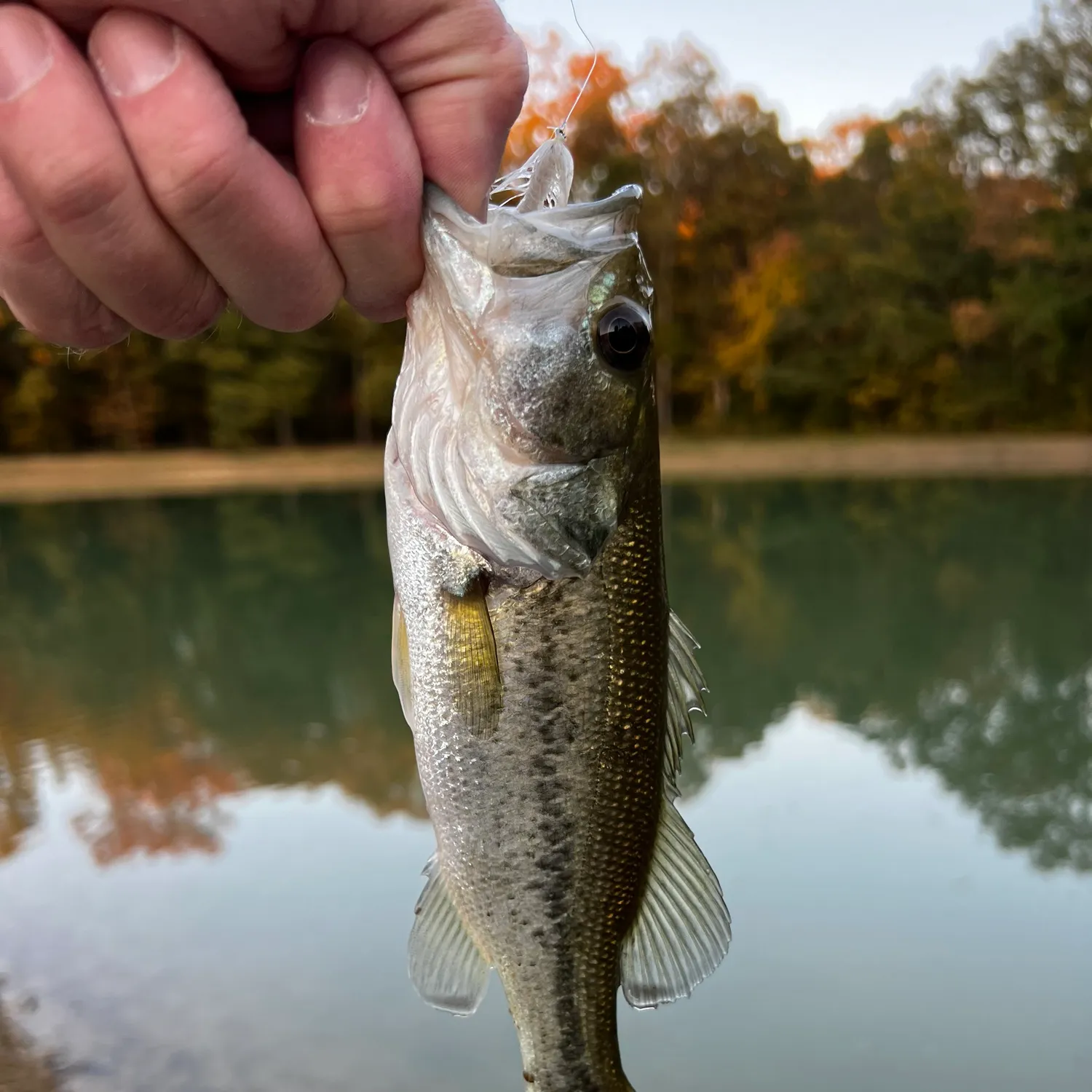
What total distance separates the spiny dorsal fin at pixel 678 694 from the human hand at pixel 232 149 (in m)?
0.76

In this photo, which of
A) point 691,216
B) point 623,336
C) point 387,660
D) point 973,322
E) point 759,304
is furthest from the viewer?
point 691,216

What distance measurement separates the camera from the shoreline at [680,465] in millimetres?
24375

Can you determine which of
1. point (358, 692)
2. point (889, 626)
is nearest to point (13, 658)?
point (358, 692)

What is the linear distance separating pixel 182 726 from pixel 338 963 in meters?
3.96

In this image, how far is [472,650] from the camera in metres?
1.53

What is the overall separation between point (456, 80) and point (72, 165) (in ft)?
1.58

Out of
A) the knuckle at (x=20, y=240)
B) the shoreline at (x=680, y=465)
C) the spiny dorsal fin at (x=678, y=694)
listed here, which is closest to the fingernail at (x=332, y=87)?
the knuckle at (x=20, y=240)

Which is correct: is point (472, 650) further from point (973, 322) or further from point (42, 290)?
point (973, 322)

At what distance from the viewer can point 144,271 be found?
47.3 inches

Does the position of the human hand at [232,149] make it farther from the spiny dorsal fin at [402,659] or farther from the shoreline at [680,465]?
the shoreline at [680,465]

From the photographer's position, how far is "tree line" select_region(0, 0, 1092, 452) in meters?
28.1

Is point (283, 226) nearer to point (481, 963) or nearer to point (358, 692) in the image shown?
point (481, 963)

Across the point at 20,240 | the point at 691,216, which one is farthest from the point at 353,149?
the point at 691,216

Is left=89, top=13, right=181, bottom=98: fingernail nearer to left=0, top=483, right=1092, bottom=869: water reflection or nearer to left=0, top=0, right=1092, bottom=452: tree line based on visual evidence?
left=0, top=483, right=1092, bottom=869: water reflection
